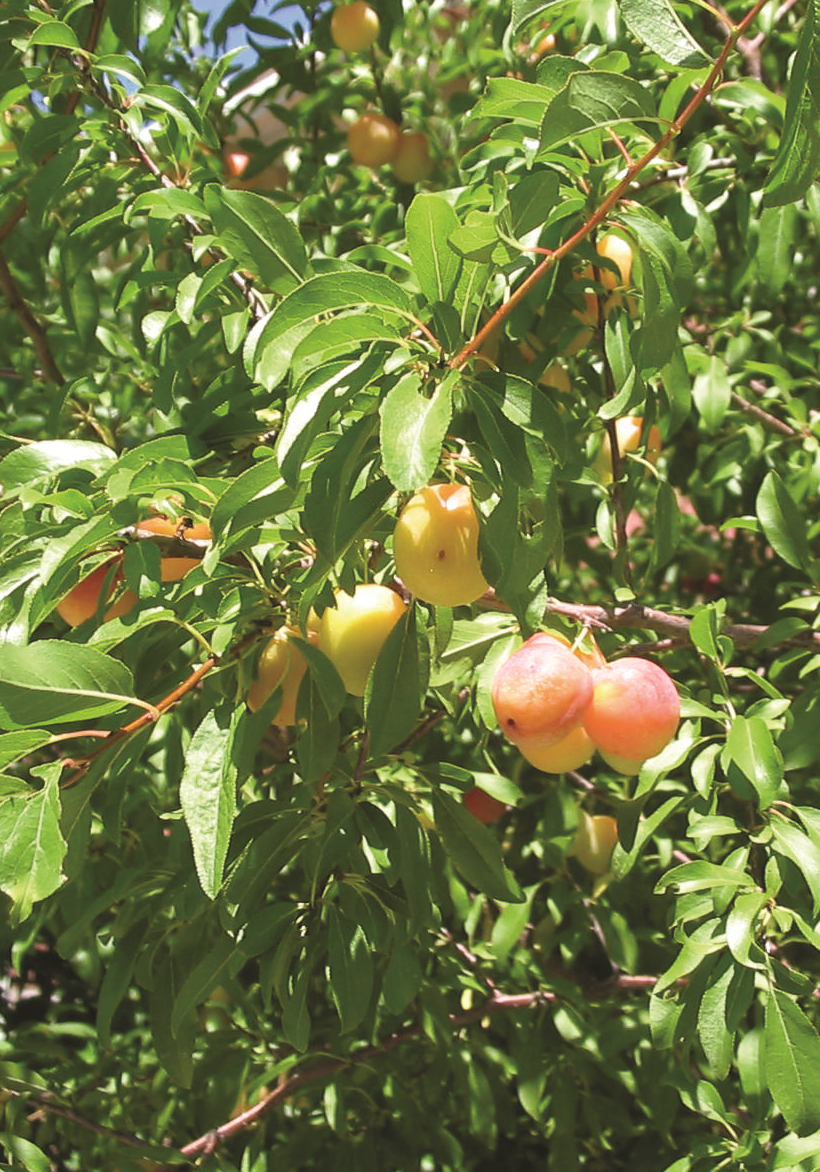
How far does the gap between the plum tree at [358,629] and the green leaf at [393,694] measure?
30 mm

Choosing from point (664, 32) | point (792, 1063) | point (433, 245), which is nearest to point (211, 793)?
point (433, 245)

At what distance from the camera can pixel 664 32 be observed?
76 cm

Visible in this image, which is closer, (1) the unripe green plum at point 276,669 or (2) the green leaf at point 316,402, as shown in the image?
(2) the green leaf at point 316,402

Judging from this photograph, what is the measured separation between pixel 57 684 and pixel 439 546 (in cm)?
32

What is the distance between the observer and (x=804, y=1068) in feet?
3.05

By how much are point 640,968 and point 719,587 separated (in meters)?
0.90

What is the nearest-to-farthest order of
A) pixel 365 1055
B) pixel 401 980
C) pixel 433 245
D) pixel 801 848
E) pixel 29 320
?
1. pixel 433 245
2. pixel 801 848
3. pixel 401 980
4. pixel 365 1055
5. pixel 29 320

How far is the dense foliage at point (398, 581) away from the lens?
0.78 meters

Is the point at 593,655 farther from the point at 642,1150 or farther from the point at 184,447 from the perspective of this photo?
the point at 642,1150

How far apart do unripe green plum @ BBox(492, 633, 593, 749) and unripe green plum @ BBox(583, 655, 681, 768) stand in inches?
0.9

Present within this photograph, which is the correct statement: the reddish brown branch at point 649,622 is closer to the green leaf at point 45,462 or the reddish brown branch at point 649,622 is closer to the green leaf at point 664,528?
the green leaf at point 664,528

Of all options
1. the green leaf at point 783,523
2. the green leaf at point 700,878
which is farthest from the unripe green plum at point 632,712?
the green leaf at point 783,523

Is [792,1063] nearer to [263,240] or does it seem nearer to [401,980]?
[401,980]

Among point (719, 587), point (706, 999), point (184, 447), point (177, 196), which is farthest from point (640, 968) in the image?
point (177, 196)
